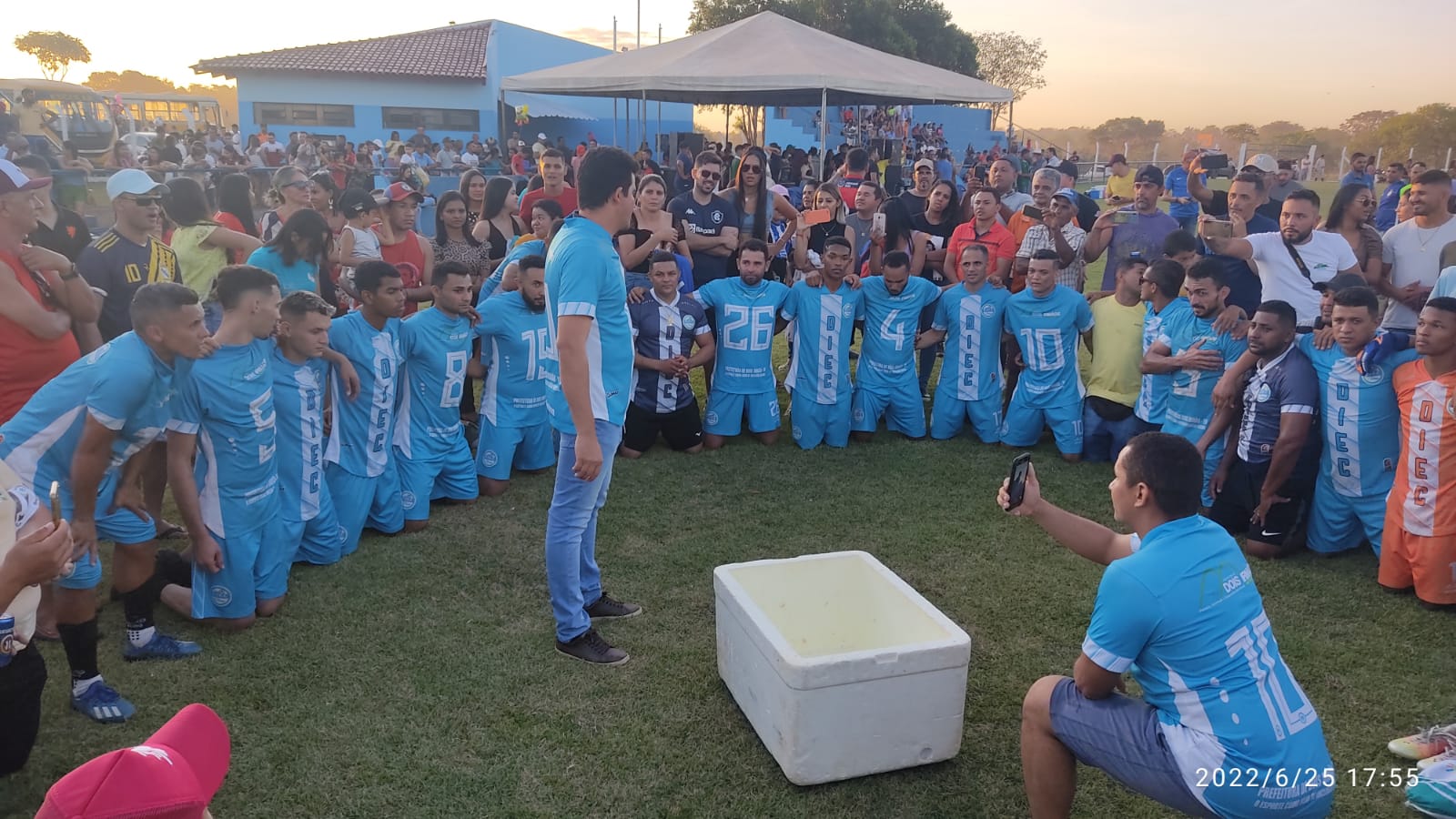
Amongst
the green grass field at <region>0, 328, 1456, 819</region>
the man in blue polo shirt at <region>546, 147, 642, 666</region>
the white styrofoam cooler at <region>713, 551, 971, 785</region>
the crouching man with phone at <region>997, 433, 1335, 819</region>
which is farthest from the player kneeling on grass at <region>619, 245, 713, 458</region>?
the crouching man with phone at <region>997, 433, 1335, 819</region>

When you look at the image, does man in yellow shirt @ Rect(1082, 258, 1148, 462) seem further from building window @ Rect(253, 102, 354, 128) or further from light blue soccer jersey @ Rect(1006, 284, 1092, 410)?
building window @ Rect(253, 102, 354, 128)

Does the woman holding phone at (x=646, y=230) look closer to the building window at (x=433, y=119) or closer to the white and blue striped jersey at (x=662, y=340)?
the white and blue striped jersey at (x=662, y=340)

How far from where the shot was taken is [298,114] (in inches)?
1270

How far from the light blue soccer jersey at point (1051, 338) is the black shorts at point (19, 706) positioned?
5785mm

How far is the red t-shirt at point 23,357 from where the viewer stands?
3879 mm

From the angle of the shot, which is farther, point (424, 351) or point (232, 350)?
point (424, 351)

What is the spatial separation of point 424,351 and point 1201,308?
4.59 m

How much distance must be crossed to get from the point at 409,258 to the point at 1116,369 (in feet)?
16.4

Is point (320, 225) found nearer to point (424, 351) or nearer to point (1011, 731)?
point (424, 351)

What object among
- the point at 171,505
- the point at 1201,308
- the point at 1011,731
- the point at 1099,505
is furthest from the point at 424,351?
the point at 1201,308

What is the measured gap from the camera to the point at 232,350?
3.90 meters

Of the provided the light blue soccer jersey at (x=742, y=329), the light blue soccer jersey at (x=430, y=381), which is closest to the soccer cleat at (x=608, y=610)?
the light blue soccer jersey at (x=430, y=381)

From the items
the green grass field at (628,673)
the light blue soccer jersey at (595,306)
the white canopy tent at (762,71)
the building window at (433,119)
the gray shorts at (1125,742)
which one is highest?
the building window at (433,119)
